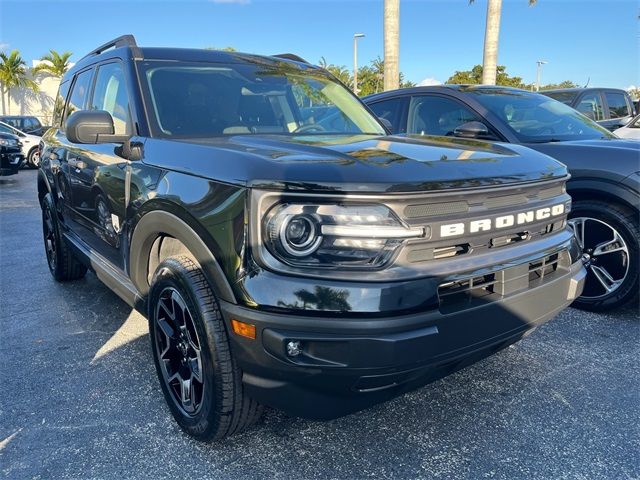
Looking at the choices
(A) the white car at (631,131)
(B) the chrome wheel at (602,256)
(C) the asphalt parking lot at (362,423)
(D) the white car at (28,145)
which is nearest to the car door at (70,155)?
(C) the asphalt parking lot at (362,423)

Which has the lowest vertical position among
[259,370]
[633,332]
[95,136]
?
[633,332]

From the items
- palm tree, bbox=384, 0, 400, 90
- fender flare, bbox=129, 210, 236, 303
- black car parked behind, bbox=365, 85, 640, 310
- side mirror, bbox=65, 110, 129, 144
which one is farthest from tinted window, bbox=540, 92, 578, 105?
fender flare, bbox=129, 210, 236, 303

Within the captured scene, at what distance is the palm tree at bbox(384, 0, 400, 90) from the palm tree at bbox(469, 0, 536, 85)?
8.46 ft

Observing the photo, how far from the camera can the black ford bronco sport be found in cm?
179

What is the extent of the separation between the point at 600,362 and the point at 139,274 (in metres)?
2.83

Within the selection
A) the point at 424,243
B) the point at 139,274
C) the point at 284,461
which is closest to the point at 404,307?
the point at 424,243

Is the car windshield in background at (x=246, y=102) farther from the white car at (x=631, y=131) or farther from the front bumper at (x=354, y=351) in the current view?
the white car at (x=631, y=131)

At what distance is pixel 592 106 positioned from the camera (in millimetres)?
9234

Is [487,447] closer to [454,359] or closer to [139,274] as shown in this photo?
[454,359]

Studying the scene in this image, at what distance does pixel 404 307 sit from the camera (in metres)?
1.78

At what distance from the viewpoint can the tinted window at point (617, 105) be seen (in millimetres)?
9734

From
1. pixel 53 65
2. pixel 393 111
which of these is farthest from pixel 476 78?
pixel 393 111

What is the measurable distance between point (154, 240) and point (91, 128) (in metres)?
0.71

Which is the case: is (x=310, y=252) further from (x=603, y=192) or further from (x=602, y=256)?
(x=602, y=256)
